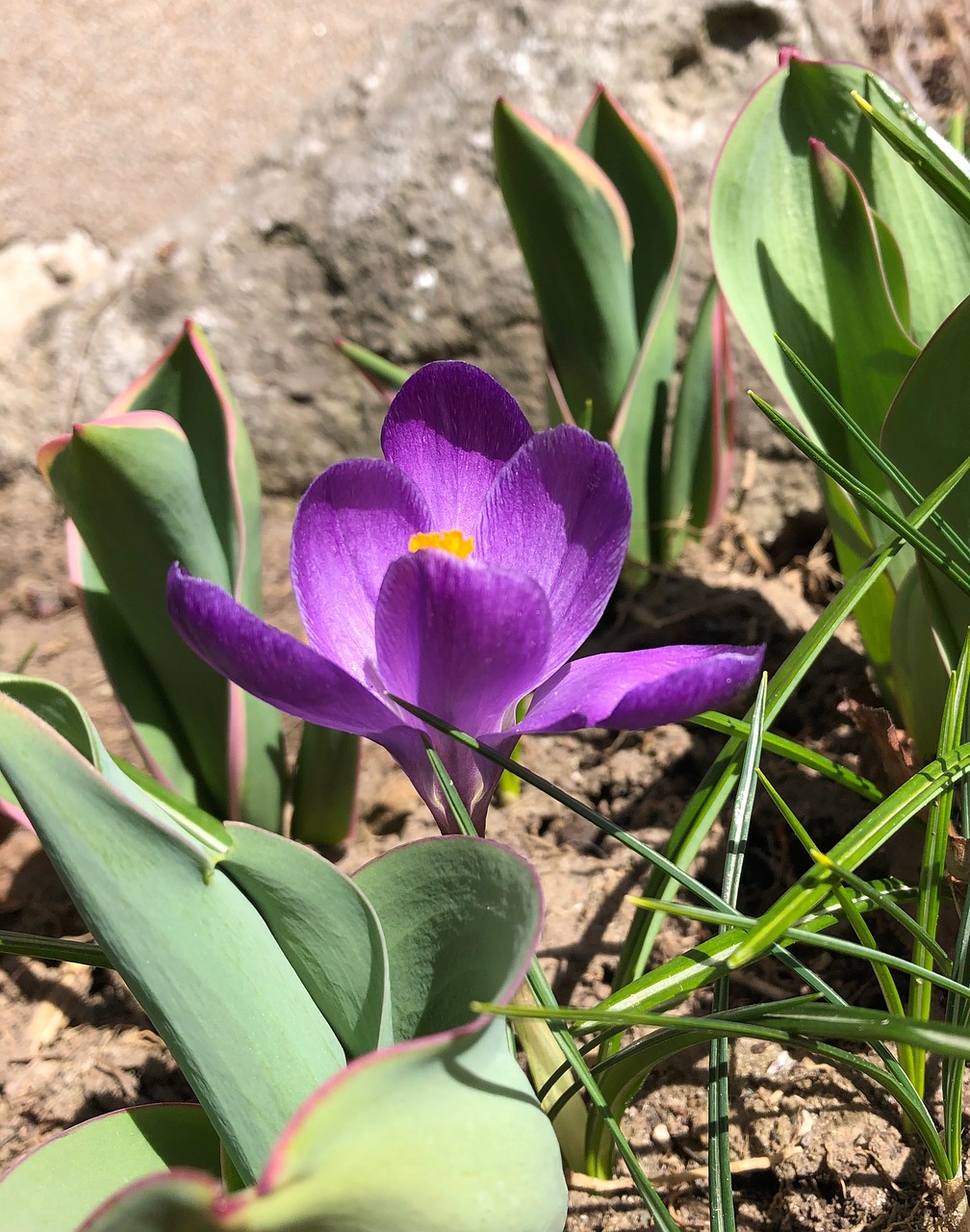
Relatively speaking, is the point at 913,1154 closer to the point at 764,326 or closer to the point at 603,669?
the point at 603,669

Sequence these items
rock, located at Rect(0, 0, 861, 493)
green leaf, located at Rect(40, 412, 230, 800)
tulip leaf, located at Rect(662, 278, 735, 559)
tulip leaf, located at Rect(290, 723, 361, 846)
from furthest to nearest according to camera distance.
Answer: rock, located at Rect(0, 0, 861, 493), tulip leaf, located at Rect(662, 278, 735, 559), tulip leaf, located at Rect(290, 723, 361, 846), green leaf, located at Rect(40, 412, 230, 800)

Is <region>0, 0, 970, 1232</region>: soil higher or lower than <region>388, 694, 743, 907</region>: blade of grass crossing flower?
lower

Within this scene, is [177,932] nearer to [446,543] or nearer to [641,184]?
[446,543]

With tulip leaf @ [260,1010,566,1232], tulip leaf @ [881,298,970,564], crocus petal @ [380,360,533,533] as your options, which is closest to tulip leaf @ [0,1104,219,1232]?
tulip leaf @ [260,1010,566,1232]

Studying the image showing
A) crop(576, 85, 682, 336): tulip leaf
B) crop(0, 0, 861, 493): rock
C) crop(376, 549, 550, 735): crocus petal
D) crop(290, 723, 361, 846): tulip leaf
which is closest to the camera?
crop(376, 549, 550, 735): crocus petal

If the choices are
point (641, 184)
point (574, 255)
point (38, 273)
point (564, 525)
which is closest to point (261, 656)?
point (564, 525)

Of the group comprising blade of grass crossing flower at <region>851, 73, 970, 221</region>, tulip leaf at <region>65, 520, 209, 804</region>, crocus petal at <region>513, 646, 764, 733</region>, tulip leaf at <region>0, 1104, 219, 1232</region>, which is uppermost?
blade of grass crossing flower at <region>851, 73, 970, 221</region>

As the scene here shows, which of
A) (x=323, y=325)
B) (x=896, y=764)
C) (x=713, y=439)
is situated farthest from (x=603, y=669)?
(x=323, y=325)

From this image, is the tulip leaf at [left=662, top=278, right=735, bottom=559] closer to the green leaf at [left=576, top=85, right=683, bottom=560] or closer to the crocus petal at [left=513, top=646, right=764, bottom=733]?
the green leaf at [left=576, top=85, right=683, bottom=560]

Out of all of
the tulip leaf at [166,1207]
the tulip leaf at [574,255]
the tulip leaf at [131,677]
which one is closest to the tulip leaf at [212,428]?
the tulip leaf at [131,677]
